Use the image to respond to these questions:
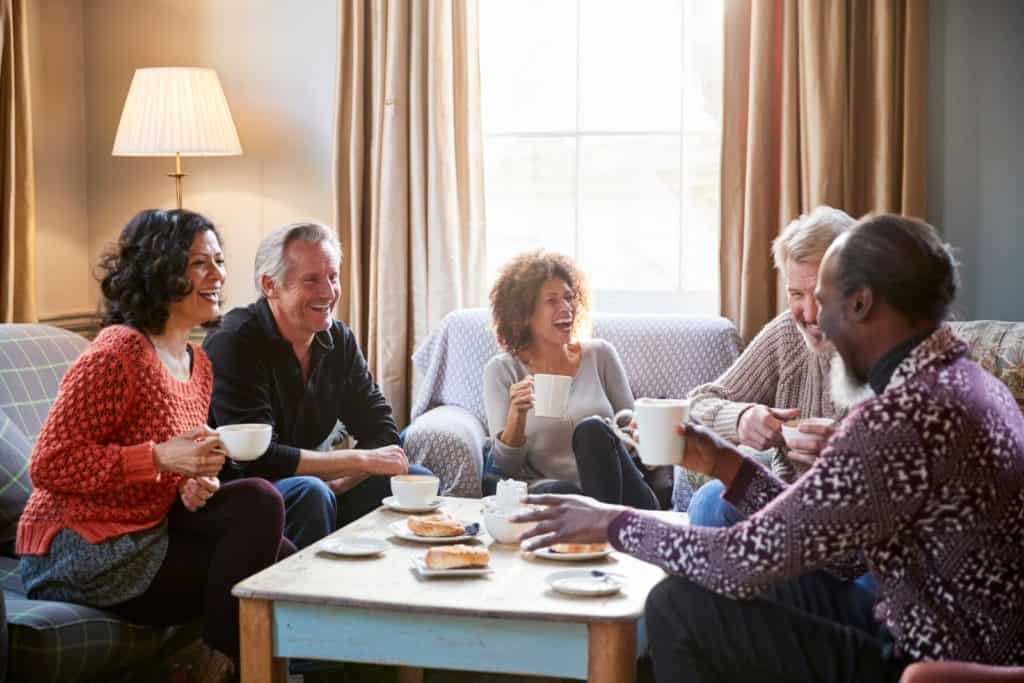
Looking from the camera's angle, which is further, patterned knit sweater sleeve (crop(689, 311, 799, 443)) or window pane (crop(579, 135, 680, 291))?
window pane (crop(579, 135, 680, 291))

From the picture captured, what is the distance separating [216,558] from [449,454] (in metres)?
1.03

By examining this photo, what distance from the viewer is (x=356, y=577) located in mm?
2152

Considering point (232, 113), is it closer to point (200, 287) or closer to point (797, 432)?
point (200, 287)

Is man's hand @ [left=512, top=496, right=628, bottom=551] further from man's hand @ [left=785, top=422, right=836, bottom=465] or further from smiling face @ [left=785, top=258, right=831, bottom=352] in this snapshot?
smiling face @ [left=785, top=258, right=831, bottom=352]

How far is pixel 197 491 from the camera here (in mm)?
2418

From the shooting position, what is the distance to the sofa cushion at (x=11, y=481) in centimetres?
274

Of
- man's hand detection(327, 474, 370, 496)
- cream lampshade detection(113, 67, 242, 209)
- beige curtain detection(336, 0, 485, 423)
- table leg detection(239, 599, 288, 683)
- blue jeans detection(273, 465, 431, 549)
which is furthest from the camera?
beige curtain detection(336, 0, 485, 423)

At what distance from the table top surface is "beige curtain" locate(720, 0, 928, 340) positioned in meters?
1.84

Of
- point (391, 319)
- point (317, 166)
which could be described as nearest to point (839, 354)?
point (391, 319)

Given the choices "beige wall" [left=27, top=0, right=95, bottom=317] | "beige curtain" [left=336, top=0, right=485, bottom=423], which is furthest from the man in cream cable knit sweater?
"beige wall" [left=27, top=0, right=95, bottom=317]

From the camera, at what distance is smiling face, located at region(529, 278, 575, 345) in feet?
10.9

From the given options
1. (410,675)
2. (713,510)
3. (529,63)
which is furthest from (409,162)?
(713,510)

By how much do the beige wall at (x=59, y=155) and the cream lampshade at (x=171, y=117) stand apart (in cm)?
52

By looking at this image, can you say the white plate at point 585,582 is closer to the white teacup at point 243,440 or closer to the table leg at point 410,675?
the white teacup at point 243,440
